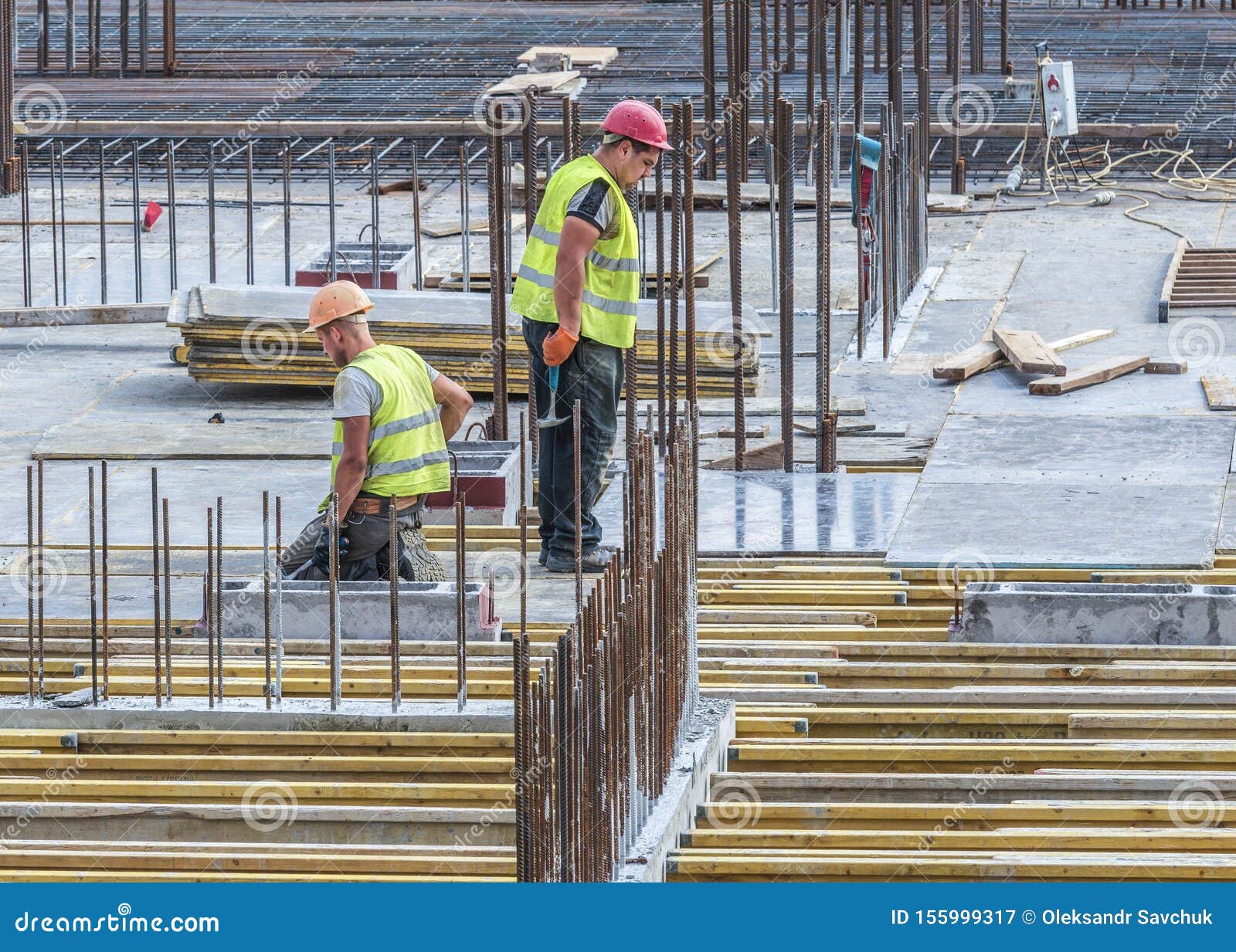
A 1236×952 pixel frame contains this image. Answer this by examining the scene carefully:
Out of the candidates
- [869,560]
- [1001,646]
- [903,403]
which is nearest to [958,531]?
[869,560]

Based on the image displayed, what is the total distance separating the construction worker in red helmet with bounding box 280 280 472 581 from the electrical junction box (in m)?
12.6

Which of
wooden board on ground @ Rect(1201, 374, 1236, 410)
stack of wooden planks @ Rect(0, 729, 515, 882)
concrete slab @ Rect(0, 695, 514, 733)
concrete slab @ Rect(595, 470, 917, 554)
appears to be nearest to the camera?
stack of wooden planks @ Rect(0, 729, 515, 882)

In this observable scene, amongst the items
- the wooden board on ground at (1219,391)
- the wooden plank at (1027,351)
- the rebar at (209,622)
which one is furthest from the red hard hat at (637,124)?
the wooden plank at (1027,351)

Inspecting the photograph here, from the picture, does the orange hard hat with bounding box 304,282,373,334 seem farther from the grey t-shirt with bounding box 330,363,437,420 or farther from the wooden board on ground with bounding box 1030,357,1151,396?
the wooden board on ground with bounding box 1030,357,1151,396

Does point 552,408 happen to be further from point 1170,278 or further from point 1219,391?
point 1170,278

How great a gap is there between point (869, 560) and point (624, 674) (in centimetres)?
279

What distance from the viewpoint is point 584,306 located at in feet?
27.6

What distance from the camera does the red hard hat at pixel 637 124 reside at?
807cm

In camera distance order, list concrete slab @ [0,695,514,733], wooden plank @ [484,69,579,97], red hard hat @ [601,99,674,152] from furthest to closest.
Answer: wooden plank @ [484,69,579,97], red hard hat @ [601,99,674,152], concrete slab @ [0,695,514,733]

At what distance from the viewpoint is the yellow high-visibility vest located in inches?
328

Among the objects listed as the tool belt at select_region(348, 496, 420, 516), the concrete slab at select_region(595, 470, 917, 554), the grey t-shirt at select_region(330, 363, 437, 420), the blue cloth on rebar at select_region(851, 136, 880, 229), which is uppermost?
the blue cloth on rebar at select_region(851, 136, 880, 229)

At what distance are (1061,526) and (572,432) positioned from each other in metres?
2.11

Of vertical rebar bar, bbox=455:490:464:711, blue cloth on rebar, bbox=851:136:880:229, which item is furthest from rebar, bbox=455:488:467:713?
blue cloth on rebar, bbox=851:136:880:229

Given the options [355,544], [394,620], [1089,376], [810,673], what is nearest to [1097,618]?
[810,673]
